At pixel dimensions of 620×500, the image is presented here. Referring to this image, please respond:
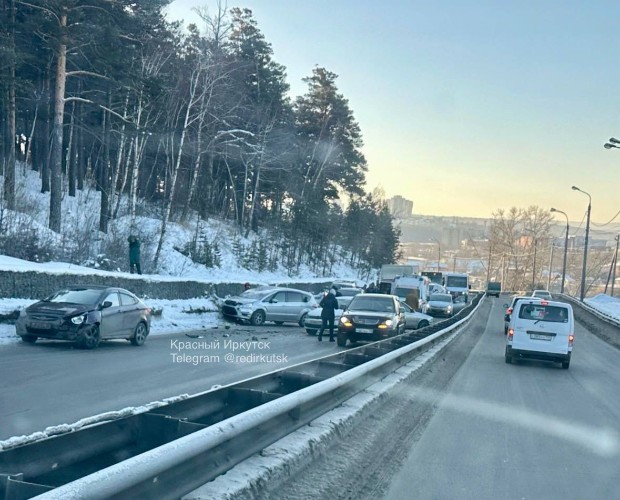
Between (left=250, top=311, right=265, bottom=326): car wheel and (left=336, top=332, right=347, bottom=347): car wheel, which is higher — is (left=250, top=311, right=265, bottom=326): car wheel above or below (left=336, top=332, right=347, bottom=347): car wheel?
below

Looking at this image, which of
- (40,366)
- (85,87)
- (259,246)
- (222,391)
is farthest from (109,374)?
(259,246)

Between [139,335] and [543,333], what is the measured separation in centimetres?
1051

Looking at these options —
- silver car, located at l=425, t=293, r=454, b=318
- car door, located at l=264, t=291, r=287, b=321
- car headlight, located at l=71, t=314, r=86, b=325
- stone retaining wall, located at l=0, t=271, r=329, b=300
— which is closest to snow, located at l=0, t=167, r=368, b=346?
stone retaining wall, located at l=0, t=271, r=329, b=300

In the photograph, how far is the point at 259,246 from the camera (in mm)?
48562

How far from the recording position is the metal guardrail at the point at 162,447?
337cm

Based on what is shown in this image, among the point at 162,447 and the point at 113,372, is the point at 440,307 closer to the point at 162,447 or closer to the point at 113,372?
the point at 113,372

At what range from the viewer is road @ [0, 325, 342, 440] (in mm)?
8977

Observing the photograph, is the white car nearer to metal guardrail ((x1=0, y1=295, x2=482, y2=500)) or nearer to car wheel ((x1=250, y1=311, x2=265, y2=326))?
car wheel ((x1=250, y1=311, x2=265, y2=326))

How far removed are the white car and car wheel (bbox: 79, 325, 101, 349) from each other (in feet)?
29.6

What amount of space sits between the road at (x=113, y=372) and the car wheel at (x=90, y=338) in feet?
0.69

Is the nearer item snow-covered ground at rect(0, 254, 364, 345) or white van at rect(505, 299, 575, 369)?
snow-covered ground at rect(0, 254, 364, 345)

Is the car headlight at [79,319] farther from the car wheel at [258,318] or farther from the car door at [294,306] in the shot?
the car door at [294,306]

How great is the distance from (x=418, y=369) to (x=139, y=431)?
26.9ft

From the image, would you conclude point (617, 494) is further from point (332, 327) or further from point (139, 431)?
point (332, 327)
